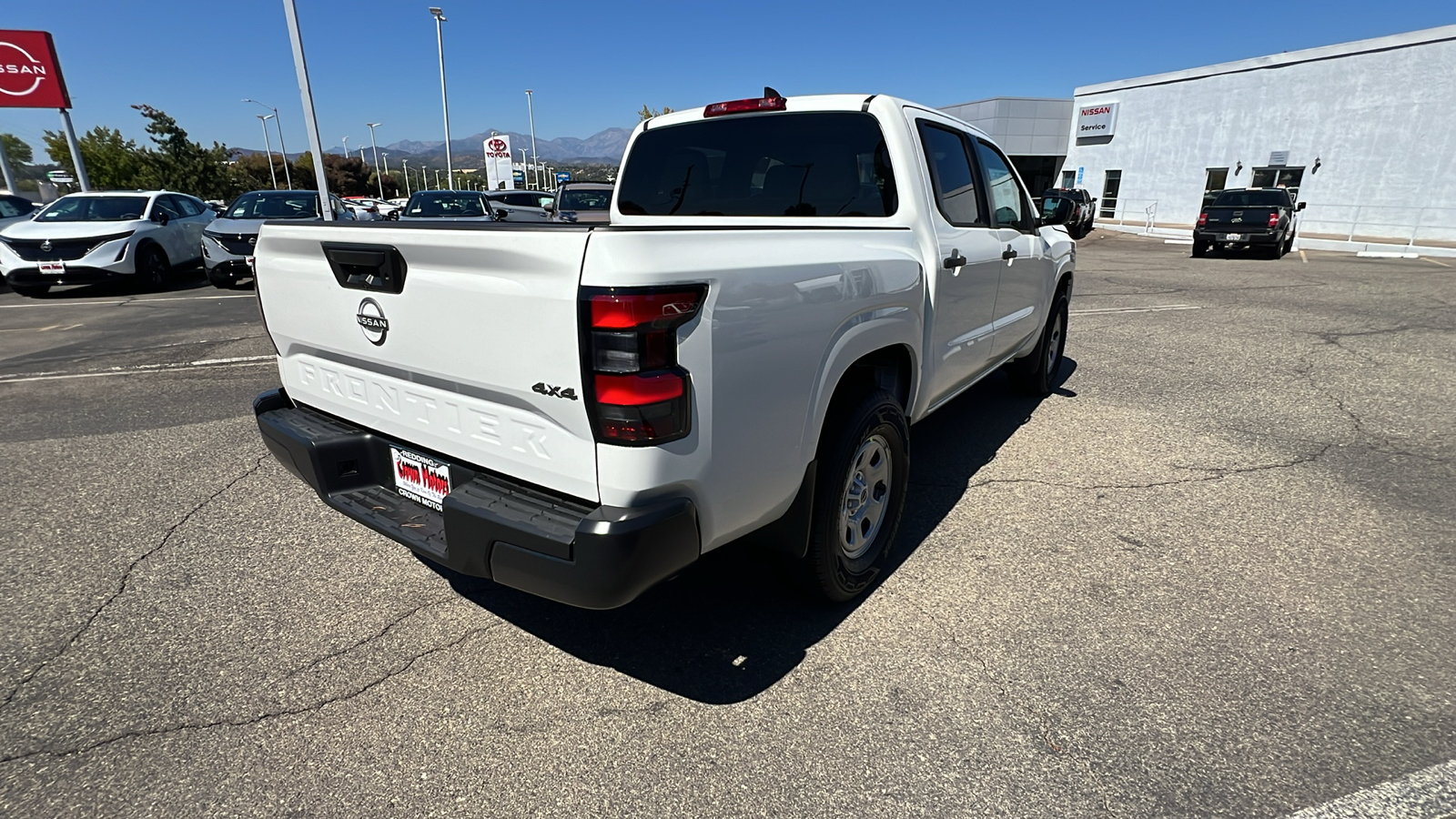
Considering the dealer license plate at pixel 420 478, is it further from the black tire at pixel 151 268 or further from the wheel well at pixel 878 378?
the black tire at pixel 151 268

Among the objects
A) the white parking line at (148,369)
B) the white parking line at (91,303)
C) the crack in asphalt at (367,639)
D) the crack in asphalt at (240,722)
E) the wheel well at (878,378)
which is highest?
the wheel well at (878,378)

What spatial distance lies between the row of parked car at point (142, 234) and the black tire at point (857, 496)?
7.96m

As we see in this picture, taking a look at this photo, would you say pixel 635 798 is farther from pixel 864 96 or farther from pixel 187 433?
pixel 187 433

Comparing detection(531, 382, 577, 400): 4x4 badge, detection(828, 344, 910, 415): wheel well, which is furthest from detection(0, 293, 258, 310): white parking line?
detection(531, 382, 577, 400): 4x4 badge

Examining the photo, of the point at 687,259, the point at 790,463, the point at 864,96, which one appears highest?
the point at 864,96

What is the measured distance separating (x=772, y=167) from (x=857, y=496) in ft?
5.60

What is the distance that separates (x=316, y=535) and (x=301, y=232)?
1.67 meters

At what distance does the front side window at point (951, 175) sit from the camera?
345 centimetres

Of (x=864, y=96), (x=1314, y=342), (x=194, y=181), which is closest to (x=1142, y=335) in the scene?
(x=1314, y=342)

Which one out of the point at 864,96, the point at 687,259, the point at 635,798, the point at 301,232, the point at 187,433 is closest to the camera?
the point at 687,259

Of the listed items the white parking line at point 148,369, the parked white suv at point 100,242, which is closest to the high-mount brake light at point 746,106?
the white parking line at point 148,369

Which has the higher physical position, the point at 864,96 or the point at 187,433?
the point at 864,96

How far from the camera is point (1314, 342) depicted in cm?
813

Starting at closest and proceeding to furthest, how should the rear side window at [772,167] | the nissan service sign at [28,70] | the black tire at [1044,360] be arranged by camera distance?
the rear side window at [772,167] → the black tire at [1044,360] → the nissan service sign at [28,70]
